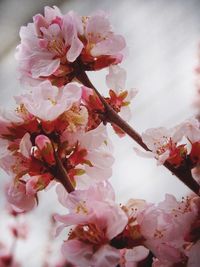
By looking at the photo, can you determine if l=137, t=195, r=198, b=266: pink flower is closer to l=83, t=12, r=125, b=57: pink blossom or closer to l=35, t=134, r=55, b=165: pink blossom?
l=35, t=134, r=55, b=165: pink blossom

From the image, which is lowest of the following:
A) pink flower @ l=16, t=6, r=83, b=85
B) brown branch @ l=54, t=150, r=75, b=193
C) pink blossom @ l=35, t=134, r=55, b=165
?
brown branch @ l=54, t=150, r=75, b=193

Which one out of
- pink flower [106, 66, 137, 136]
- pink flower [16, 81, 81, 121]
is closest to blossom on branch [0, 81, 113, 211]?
pink flower [16, 81, 81, 121]

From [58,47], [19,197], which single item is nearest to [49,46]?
[58,47]

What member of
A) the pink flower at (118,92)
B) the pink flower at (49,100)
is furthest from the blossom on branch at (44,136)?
the pink flower at (118,92)

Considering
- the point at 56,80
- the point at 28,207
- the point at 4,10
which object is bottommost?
the point at 4,10

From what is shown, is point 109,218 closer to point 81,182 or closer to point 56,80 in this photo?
point 81,182

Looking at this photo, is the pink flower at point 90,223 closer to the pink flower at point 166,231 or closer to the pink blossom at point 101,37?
the pink flower at point 166,231

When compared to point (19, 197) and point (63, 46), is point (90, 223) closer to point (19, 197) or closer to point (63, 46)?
point (19, 197)

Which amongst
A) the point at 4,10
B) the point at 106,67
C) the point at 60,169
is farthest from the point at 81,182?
the point at 4,10
